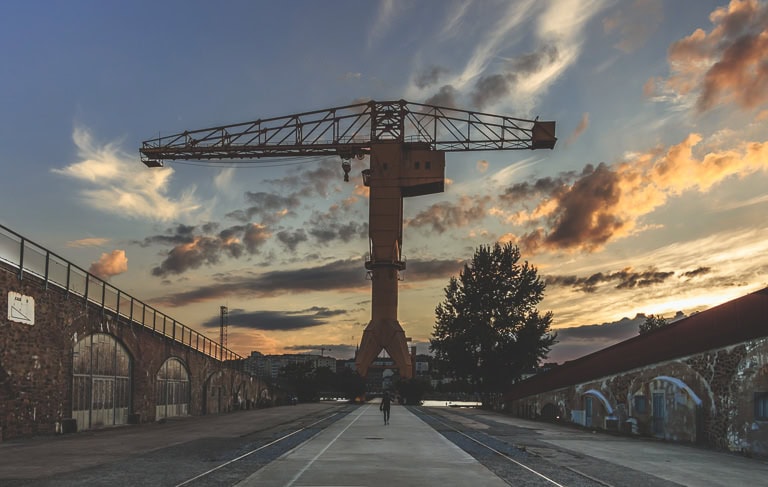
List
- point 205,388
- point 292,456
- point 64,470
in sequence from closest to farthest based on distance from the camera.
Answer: point 64,470
point 292,456
point 205,388

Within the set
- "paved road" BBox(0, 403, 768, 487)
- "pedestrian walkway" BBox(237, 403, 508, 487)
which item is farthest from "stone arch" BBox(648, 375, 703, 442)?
"pedestrian walkway" BBox(237, 403, 508, 487)

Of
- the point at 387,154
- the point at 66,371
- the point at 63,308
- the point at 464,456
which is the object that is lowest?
the point at 464,456

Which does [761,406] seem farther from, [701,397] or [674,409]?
[674,409]

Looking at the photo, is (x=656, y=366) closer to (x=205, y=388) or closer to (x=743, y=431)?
(x=743, y=431)

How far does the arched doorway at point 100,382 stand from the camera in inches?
1368

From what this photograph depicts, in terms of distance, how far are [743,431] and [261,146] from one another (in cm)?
5487

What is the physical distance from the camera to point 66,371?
3356cm

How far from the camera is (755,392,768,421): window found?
2420 cm

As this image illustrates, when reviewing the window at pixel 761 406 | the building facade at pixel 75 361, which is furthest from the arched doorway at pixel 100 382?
the window at pixel 761 406

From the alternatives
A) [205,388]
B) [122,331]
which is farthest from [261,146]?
[122,331]

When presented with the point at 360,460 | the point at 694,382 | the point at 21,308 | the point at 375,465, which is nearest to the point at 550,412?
the point at 694,382

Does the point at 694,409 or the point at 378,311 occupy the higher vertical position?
the point at 378,311

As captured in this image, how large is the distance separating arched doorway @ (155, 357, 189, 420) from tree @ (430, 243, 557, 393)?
27.5 metres

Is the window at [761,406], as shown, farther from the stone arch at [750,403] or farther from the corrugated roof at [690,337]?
the corrugated roof at [690,337]
